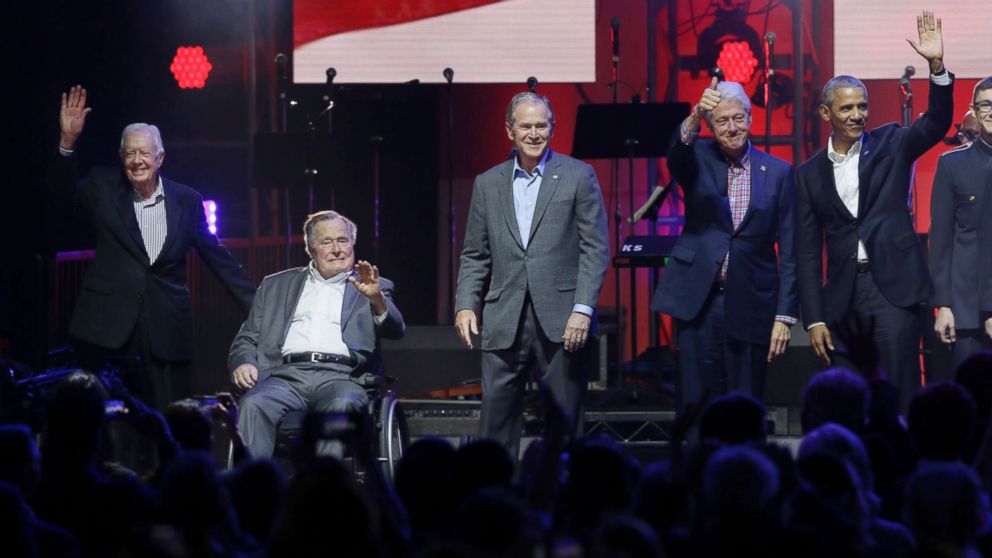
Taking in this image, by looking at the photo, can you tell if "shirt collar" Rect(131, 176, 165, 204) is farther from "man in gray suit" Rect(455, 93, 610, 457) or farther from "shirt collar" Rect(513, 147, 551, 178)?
"shirt collar" Rect(513, 147, 551, 178)

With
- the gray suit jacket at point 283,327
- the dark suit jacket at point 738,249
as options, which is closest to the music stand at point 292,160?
the gray suit jacket at point 283,327

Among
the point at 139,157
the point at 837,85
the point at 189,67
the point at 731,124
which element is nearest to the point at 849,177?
the point at 837,85

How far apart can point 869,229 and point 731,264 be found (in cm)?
49

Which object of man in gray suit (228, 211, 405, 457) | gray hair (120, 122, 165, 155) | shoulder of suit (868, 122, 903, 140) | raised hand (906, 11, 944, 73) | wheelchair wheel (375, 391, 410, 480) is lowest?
wheelchair wheel (375, 391, 410, 480)

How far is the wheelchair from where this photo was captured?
4844mm

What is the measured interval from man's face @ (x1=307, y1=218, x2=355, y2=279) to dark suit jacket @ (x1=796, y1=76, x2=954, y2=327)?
5.56ft

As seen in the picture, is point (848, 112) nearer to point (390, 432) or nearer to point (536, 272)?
point (536, 272)

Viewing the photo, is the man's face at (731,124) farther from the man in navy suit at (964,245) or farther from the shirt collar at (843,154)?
the man in navy suit at (964,245)

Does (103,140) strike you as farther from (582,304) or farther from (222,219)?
(582,304)

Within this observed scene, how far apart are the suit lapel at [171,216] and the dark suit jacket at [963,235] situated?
2834 mm

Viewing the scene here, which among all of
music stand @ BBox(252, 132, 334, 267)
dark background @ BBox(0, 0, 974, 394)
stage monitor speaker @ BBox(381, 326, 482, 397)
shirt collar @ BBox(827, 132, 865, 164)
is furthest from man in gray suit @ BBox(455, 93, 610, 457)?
music stand @ BBox(252, 132, 334, 267)

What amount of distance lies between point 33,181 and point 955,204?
396 cm

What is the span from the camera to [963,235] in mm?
5254

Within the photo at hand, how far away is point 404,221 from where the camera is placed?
8383 mm
